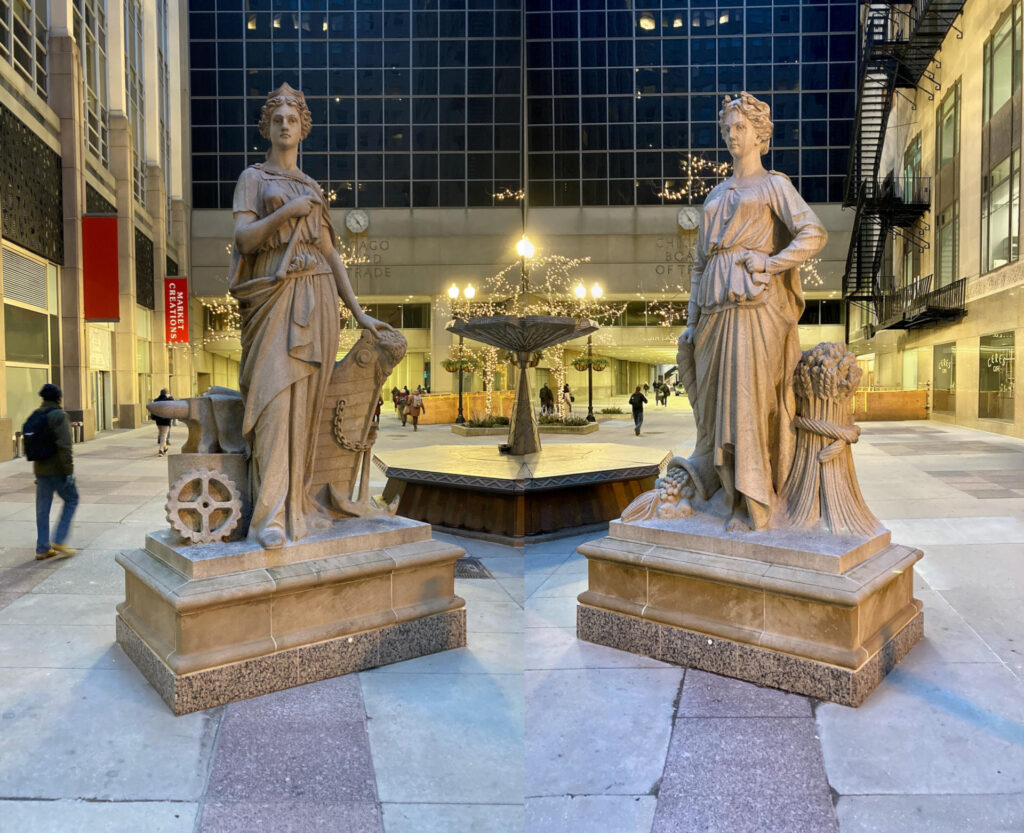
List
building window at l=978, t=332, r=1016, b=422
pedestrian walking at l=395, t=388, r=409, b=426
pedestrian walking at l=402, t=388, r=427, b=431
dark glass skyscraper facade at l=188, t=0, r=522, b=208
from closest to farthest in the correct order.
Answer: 1. building window at l=978, t=332, r=1016, b=422
2. pedestrian walking at l=402, t=388, r=427, b=431
3. pedestrian walking at l=395, t=388, r=409, b=426
4. dark glass skyscraper facade at l=188, t=0, r=522, b=208

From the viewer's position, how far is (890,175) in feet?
106

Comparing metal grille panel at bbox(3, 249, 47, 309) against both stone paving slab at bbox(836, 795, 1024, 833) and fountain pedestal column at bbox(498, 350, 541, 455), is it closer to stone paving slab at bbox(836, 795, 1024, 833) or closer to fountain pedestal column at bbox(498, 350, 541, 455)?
fountain pedestal column at bbox(498, 350, 541, 455)

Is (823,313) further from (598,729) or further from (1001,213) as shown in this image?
(598,729)

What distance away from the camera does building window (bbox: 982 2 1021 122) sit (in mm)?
21000

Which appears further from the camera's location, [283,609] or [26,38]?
[26,38]

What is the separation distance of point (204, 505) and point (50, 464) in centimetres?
430

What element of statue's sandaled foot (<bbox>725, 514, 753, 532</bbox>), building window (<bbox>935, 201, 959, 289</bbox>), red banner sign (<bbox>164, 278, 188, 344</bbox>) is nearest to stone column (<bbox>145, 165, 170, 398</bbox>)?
red banner sign (<bbox>164, 278, 188, 344</bbox>)

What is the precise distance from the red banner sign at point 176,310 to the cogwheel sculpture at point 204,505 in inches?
1282

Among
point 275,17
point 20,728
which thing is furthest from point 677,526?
point 275,17

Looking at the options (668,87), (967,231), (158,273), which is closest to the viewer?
(967,231)

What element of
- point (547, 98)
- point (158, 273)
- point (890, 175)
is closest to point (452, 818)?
point (890, 175)

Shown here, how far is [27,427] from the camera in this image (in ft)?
25.3

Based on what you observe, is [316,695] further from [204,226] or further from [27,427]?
[204,226]

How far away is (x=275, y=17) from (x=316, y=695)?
3824 centimetres
